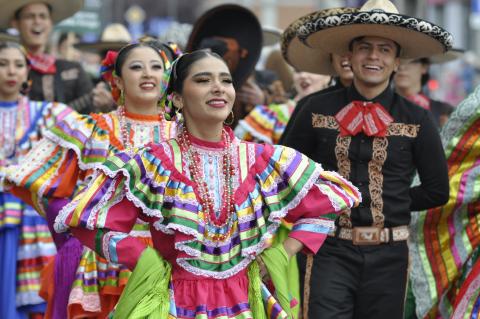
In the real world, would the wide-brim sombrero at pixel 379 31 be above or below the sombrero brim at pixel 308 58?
above

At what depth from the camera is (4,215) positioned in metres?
8.15

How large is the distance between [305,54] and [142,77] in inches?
57.2

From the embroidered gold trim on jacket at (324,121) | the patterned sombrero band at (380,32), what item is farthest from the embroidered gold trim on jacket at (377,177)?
the patterned sombrero band at (380,32)

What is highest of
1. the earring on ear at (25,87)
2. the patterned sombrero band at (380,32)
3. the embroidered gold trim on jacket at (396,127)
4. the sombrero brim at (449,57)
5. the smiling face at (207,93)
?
the patterned sombrero band at (380,32)

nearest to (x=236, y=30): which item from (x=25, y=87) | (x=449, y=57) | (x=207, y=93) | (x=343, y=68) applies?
(x=343, y=68)

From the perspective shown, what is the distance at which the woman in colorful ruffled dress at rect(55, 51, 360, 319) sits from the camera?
5036mm

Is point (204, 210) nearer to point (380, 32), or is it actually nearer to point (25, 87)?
Result: point (380, 32)

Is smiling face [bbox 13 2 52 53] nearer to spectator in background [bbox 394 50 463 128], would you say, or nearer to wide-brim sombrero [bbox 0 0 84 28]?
wide-brim sombrero [bbox 0 0 84 28]

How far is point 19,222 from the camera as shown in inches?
323

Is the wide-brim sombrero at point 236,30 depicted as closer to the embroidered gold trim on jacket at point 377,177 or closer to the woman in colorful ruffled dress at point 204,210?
A: the embroidered gold trim on jacket at point 377,177

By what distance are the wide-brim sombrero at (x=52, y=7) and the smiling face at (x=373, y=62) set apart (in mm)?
3906

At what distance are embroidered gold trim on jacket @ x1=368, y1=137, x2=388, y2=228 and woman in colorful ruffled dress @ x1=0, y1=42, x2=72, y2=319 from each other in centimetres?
276

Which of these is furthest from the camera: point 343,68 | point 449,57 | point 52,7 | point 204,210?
point 449,57

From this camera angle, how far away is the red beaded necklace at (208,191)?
204 inches
